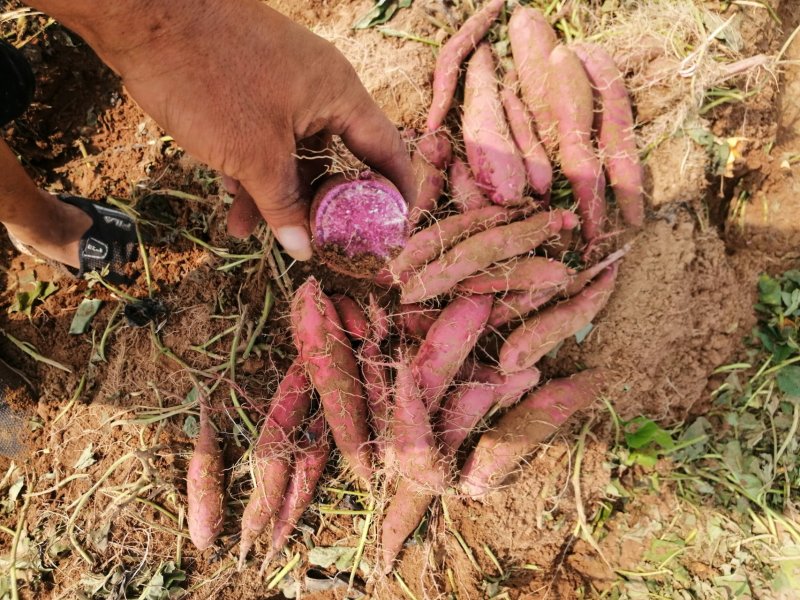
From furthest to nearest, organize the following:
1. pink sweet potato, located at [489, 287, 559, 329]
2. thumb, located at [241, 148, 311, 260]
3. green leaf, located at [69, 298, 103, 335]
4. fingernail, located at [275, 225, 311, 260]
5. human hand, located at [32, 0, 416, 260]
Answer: green leaf, located at [69, 298, 103, 335] < pink sweet potato, located at [489, 287, 559, 329] < fingernail, located at [275, 225, 311, 260] < thumb, located at [241, 148, 311, 260] < human hand, located at [32, 0, 416, 260]

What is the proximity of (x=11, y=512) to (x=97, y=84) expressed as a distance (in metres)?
2.01

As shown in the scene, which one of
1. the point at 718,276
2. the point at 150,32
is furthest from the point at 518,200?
the point at 150,32

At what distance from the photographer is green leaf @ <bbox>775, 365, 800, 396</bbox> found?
2.24 meters

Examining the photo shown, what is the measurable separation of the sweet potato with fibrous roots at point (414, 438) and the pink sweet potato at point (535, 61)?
3.97ft

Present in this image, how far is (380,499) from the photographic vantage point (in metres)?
2.04

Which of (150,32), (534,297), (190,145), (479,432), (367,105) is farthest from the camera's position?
(479,432)

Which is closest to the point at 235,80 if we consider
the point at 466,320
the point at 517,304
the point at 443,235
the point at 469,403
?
the point at 443,235

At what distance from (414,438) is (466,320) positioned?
492 mm

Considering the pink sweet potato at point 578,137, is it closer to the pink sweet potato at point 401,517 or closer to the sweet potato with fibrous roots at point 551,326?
the sweet potato with fibrous roots at point 551,326

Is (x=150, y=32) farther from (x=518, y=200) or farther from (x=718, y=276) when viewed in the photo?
(x=718, y=276)

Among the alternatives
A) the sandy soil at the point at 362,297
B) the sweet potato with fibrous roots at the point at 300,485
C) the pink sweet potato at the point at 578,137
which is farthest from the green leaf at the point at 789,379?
the sweet potato with fibrous roots at the point at 300,485

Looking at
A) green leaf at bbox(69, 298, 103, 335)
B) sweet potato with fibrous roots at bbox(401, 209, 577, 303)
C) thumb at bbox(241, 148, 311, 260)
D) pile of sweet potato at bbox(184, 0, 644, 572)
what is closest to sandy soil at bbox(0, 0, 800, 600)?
green leaf at bbox(69, 298, 103, 335)

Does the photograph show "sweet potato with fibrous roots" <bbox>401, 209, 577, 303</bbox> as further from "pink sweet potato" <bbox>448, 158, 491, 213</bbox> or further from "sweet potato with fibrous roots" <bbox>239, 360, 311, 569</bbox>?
"sweet potato with fibrous roots" <bbox>239, 360, 311, 569</bbox>

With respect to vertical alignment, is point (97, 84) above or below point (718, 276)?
above
